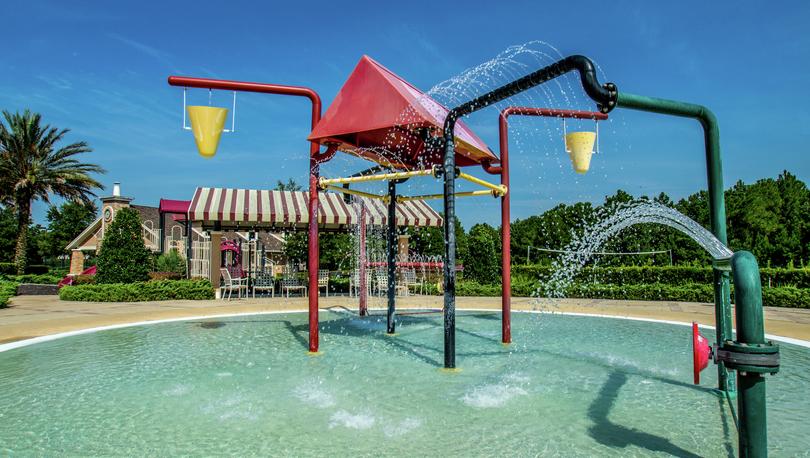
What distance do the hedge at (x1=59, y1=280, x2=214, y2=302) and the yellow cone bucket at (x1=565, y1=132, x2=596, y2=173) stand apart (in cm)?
1492

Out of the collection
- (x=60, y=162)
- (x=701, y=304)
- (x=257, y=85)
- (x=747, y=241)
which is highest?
(x=60, y=162)

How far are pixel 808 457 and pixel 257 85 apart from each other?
7.18m

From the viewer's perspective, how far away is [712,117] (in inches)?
176

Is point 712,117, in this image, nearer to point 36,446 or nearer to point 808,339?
point 36,446

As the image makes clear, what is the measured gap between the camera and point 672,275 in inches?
720

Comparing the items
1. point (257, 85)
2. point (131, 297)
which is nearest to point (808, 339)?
point (257, 85)

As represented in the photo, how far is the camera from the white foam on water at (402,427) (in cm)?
426

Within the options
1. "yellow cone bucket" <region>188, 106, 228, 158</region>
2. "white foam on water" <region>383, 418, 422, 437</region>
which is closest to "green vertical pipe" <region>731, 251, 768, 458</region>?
"white foam on water" <region>383, 418, 422, 437</region>

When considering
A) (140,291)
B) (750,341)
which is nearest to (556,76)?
(750,341)

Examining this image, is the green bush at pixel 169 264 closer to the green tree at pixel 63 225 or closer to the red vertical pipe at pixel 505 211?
the red vertical pipe at pixel 505 211

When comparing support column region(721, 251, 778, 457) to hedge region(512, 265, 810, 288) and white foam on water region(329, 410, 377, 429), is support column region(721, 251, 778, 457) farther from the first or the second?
hedge region(512, 265, 810, 288)

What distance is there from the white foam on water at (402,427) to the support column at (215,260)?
1578cm

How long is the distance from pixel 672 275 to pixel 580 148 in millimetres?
13595

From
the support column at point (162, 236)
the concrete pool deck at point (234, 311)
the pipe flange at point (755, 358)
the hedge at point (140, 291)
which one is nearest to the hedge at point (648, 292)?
the concrete pool deck at point (234, 311)
